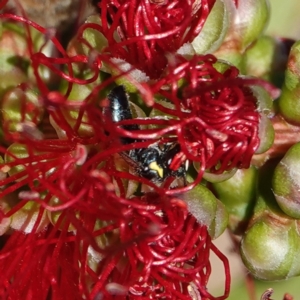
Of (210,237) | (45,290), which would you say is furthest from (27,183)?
(210,237)

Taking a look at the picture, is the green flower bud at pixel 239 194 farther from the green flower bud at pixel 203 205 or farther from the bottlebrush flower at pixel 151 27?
the bottlebrush flower at pixel 151 27

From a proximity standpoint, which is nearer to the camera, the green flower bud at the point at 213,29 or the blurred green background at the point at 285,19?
the green flower bud at the point at 213,29

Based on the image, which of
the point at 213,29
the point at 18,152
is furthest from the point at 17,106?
the point at 213,29

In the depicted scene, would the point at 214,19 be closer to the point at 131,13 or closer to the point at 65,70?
the point at 131,13

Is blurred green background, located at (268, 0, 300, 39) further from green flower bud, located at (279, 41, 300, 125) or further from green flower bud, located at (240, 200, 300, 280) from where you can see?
green flower bud, located at (240, 200, 300, 280)

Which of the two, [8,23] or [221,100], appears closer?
[221,100]

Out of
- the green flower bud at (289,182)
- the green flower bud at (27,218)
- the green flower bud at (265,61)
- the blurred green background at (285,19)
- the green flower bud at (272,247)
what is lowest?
the green flower bud at (272,247)

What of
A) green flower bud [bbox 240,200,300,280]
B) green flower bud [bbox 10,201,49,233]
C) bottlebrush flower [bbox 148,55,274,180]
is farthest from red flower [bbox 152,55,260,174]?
green flower bud [bbox 10,201,49,233]

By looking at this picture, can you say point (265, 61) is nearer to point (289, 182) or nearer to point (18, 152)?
point (289, 182)

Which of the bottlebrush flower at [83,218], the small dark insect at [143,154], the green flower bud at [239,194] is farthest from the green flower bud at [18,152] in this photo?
the green flower bud at [239,194]
